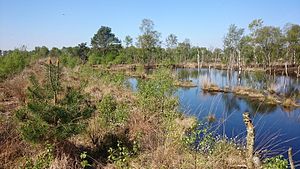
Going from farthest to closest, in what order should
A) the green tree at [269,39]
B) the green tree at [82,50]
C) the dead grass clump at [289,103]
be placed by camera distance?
the green tree at [82,50] < the green tree at [269,39] < the dead grass clump at [289,103]

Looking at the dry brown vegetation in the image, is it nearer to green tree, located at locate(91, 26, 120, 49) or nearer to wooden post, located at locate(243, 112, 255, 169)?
wooden post, located at locate(243, 112, 255, 169)

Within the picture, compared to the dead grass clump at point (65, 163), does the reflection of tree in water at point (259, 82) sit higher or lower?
lower

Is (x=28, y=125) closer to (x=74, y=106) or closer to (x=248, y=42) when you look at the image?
(x=74, y=106)

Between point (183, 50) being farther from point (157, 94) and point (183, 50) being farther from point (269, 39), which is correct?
point (157, 94)

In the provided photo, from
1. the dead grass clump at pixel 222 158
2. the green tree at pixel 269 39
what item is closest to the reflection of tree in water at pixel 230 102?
the dead grass clump at pixel 222 158

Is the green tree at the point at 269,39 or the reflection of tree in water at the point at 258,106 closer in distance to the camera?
the reflection of tree in water at the point at 258,106

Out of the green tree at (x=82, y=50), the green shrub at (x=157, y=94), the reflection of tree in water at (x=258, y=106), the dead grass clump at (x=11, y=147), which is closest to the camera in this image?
the dead grass clump at (x=11, y=147)

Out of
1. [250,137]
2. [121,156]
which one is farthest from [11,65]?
[250,137]

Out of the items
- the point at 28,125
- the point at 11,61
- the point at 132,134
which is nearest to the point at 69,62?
the point at 11,61

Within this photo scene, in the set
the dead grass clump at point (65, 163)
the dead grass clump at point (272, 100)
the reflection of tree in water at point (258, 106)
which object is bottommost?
the reflection of tree in water at point (258, 106)

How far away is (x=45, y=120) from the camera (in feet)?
18.6

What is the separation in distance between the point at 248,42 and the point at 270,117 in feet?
94.1

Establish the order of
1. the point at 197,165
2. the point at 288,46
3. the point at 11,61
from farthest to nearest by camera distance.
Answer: the point at 288,46
the point at 11,61
the point at 197,165

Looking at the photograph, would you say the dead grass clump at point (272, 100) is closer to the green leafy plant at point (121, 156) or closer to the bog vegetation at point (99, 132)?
the bog vegetation at point (99, 132)
